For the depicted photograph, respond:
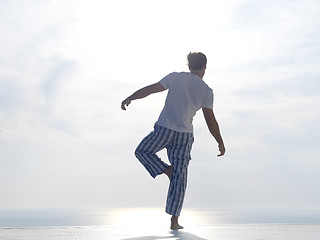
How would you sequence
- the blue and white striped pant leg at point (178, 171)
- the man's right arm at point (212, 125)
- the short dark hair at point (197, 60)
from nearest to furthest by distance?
the man's right arm at point (212, 125), the blue and white striped pant leg at point (178, 171), the short dark hair at point (197, 60)

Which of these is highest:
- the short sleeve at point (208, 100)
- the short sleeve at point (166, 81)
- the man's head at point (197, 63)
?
the man's head at point (197, 63)

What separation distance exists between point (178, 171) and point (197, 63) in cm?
141

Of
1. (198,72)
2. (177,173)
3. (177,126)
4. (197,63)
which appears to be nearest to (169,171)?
(177,173)

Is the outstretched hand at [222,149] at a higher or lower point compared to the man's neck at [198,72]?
lower

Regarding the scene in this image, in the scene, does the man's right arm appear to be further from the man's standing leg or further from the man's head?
the man's head

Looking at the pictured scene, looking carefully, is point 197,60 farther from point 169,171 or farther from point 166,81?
point 169,171

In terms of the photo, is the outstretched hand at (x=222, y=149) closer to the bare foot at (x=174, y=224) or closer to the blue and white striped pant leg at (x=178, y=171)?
the blue and white striped pant leg at (x=178, y=171)

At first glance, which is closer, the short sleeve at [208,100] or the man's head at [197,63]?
the short sleeve at [208,100]

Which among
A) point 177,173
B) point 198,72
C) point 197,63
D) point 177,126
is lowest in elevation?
point 177,173

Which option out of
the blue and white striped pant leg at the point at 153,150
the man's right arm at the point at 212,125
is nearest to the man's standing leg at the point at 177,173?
the blue and white striped pant leg at the point at 153,150

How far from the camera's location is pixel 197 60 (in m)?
6.74

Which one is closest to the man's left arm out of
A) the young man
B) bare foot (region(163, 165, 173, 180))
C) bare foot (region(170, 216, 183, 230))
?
the young man

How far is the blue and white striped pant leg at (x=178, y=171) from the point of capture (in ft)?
21.8

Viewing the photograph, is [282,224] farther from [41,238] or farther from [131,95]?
[41,238]
